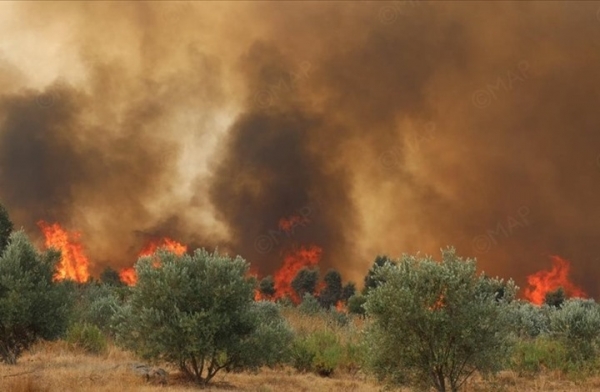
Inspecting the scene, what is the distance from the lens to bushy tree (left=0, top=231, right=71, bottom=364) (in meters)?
26.1

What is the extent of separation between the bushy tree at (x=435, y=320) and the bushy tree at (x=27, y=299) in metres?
15.5

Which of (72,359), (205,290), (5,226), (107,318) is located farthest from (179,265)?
(5,226)

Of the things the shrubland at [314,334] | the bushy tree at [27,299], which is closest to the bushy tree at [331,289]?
the shrubland at [314,334]

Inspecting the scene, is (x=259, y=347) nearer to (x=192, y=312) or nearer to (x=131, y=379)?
(x=192, y=312)

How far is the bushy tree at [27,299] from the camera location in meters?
26.1

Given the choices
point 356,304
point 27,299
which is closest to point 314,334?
point 27,299

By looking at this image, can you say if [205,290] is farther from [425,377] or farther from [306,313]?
[306,313]

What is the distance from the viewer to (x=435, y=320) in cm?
1806

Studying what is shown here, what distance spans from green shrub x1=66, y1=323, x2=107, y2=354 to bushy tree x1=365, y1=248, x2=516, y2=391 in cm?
1793

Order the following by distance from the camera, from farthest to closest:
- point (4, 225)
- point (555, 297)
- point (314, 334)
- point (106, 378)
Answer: point (555, 297)
point (4, 225)
point (314, 334)
point (106, 378)

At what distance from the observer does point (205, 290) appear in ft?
75.7

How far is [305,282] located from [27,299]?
72960 millimetres

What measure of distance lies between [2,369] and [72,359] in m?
3.53

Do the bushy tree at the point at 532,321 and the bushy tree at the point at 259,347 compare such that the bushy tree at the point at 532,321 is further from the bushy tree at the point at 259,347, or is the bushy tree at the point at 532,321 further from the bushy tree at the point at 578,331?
the bushy tree at the point at 259,347
